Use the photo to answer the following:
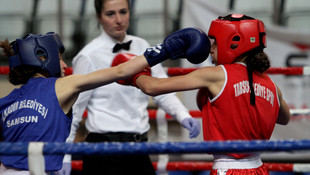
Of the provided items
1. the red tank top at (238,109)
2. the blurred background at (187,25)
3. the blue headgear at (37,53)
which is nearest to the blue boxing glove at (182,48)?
the red tank top at (238,109)

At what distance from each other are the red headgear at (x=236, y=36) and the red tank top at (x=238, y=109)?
51mm

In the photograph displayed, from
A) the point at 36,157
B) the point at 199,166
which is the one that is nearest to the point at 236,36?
the point at 36,157

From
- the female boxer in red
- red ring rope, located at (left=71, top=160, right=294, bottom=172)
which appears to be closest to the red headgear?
the female boxer in red

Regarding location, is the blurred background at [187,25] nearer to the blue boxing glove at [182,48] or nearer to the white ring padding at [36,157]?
the blue boxing glove at [182,48]

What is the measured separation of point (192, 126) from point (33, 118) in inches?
31.1

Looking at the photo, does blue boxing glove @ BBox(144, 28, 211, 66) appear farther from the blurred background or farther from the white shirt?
the blurred background

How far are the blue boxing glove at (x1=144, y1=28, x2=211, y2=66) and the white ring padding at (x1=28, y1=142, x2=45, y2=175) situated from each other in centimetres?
56

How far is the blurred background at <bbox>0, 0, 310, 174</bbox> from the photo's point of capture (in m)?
3.96

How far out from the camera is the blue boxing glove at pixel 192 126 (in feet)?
6.48

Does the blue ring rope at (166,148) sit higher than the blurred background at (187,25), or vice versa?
the blue ring rope at (166,148)

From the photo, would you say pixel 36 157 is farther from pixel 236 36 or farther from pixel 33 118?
pixel 236 36

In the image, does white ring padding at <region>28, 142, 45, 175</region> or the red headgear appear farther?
the red headgear

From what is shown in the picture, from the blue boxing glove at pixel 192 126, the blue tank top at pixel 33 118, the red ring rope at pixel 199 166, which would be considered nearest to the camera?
the blue tank top at pixel 33 118

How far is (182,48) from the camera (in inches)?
62.7
